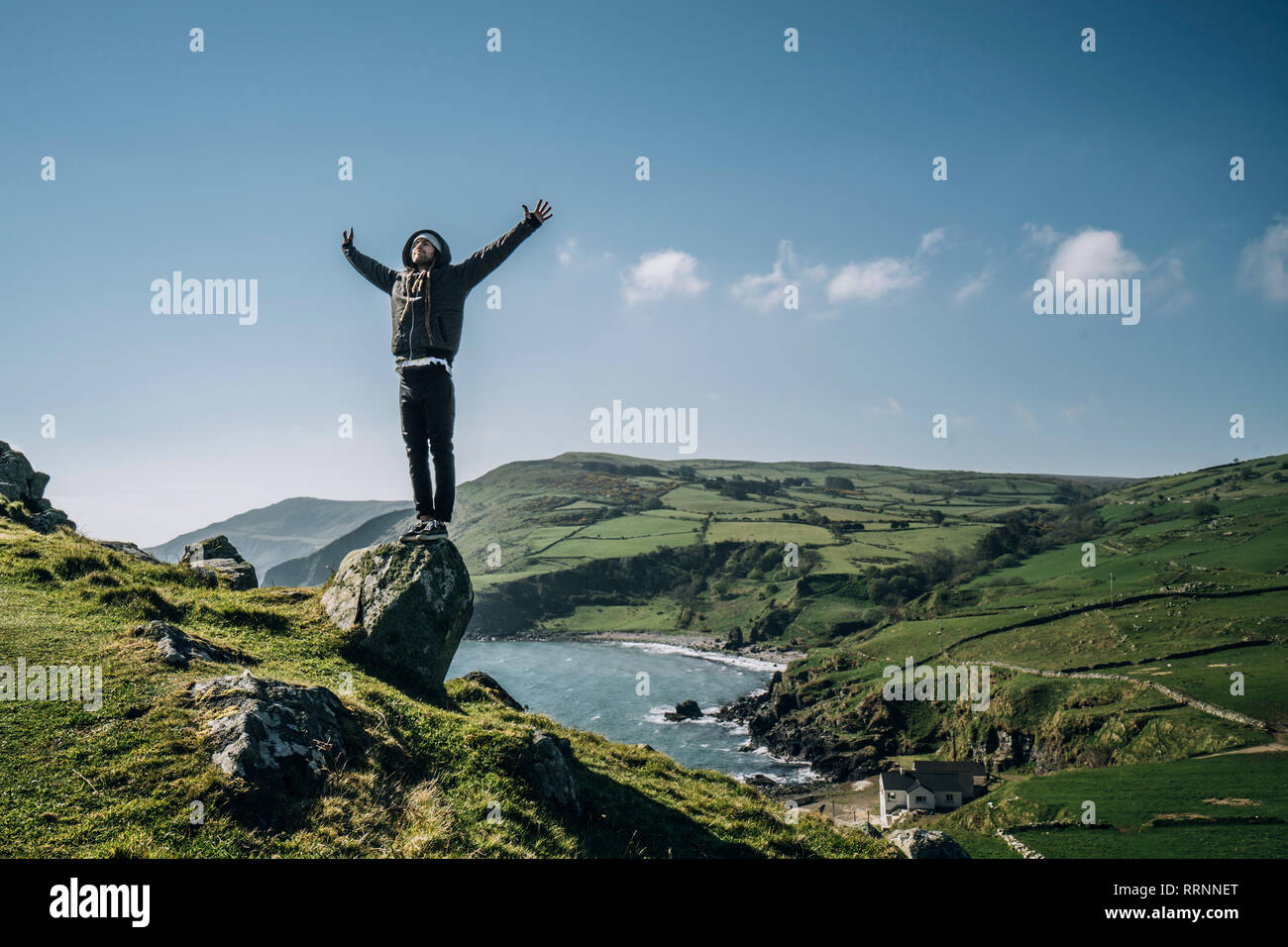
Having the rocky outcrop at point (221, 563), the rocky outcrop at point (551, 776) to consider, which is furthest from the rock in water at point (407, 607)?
the rocky outcrop at point (221, 563)

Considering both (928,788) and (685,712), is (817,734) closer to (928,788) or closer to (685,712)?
(685,712)

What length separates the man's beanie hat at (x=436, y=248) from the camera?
430 inches

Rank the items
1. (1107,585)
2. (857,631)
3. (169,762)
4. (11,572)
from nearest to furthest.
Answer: (169,762), (11,572), (1107,585), (857,631)

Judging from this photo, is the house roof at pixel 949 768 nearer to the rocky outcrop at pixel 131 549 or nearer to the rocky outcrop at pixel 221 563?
the rocky outcrop at pixel 221 563

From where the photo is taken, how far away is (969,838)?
49.3 meters

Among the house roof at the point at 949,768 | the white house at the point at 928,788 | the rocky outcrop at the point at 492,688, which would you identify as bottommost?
the white house at the point at 928,788

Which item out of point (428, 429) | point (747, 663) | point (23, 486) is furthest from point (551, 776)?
point (747, 663)

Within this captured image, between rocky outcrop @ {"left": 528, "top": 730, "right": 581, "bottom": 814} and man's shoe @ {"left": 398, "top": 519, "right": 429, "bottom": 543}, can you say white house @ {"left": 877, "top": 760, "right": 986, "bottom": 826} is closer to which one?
man's shoe @ {"left": 398, "top": 519, "right": 429, "bottom": 543}

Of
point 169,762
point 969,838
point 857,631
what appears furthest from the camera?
point 857,631

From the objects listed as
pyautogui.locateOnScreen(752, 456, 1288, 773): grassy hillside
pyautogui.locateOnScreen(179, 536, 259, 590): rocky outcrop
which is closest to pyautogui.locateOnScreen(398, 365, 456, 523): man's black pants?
pyautogui.locateOnScreen(179, 536, 259, 590): rocky outcrop

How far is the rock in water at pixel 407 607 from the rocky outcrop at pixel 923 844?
7.92 m

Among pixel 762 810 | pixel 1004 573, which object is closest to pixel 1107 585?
pixel 1004 573
